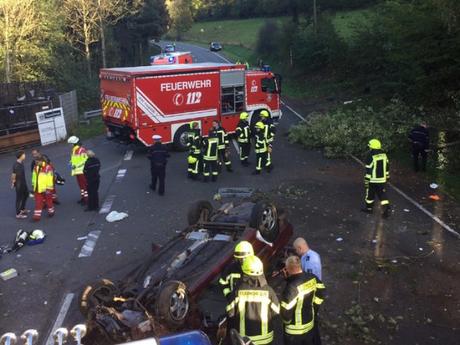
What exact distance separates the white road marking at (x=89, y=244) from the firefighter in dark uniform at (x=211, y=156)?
410 cm

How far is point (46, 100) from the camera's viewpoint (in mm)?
20344

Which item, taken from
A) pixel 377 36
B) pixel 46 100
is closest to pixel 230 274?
pixel 46 100

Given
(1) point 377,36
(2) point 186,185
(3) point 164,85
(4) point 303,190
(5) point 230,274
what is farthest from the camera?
(1) point 377,36

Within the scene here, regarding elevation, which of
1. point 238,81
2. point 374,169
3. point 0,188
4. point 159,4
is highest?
point 159,4

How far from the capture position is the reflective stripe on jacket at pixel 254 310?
4.83m

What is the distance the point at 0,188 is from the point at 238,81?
870 cm

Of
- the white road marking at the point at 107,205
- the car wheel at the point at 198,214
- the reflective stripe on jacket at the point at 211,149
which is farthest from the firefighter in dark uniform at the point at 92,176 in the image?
the car wheel at the point at 198,214

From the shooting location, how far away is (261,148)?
45.8ft

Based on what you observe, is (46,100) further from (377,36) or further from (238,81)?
(377,36)

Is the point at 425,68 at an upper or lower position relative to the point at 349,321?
upper

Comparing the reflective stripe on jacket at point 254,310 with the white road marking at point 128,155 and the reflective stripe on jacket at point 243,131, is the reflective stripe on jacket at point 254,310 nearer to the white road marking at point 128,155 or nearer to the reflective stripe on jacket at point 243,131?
the reflective stripe on jacket at point 243,131

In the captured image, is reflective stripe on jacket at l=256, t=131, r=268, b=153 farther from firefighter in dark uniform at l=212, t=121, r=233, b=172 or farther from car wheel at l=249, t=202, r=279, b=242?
car wheel at l=249, t=202, r=279, b=242

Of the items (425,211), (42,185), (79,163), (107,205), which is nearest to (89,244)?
(42,185)

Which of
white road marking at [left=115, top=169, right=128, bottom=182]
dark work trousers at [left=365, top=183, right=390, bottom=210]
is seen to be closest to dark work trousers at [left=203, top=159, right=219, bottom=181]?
white road marking at [left=115, top=169, right=128, bottom=182]
